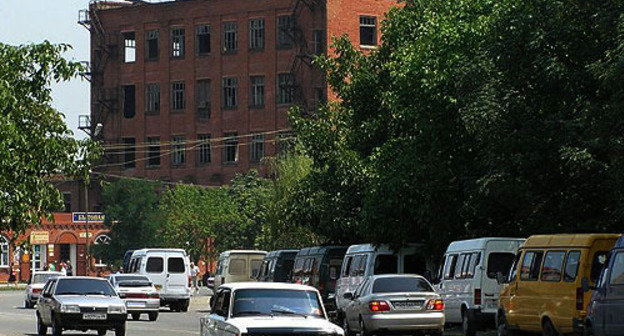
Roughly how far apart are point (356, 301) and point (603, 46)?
321 inches

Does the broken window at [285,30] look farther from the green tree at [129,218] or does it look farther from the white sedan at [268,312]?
the white sedan at [268,312]

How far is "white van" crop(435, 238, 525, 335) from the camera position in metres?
34.0

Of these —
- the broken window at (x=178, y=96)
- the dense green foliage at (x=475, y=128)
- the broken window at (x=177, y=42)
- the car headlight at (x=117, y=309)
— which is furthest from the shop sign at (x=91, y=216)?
the car headlight at (x=117, y=309)

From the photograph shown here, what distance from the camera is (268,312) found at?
22125mm

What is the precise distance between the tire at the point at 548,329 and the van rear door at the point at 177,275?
1237 inches

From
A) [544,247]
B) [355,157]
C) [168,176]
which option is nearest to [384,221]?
[355,157]

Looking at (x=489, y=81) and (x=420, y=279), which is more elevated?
(x=489, y=81)

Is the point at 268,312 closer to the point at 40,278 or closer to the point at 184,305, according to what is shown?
the point at 184,305

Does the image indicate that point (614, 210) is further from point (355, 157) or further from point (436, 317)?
point (355, 157)

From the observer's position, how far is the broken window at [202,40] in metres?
114

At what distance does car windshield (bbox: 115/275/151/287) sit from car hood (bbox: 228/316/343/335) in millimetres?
27121

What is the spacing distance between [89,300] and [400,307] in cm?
780

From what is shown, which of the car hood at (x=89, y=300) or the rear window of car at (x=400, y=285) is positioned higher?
the rear window of car at (x=400, y=285)

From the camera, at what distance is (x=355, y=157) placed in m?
52.5
